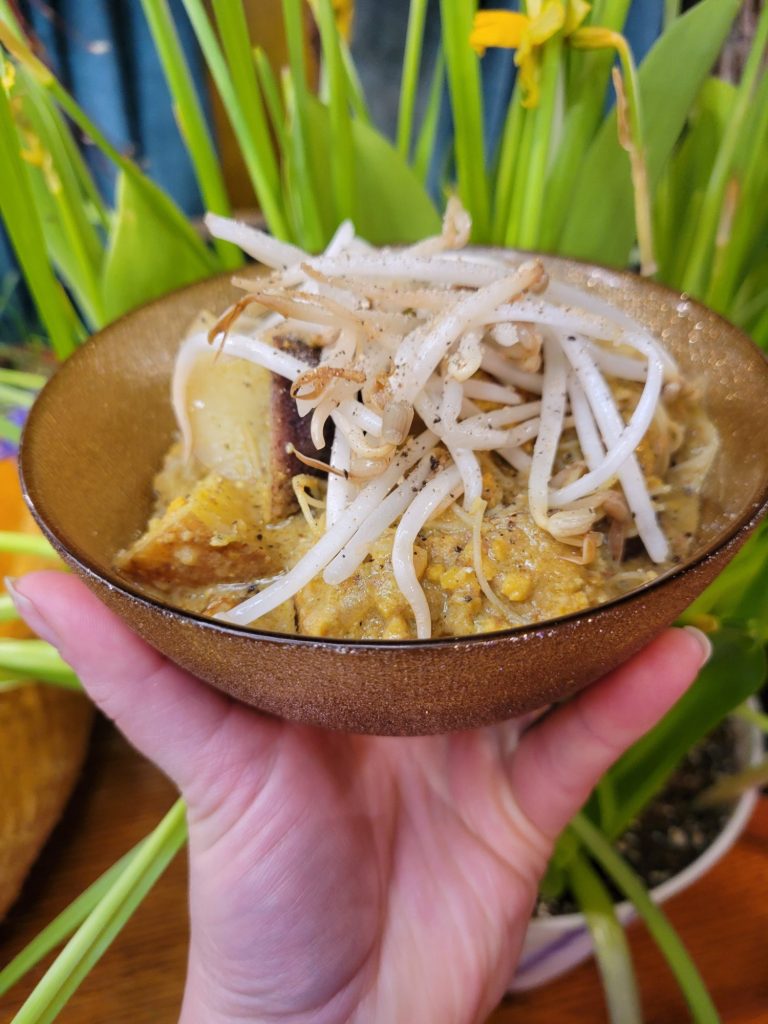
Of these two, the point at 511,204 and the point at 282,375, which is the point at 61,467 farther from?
the point at 511,204

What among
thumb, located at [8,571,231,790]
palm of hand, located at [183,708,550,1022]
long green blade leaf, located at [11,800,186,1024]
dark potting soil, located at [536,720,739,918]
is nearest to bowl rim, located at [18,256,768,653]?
thumb, located at [8,571,231,790]

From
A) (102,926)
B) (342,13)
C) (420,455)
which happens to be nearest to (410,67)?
(342,13)

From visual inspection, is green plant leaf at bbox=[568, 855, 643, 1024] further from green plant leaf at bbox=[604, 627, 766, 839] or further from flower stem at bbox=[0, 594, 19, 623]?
flower stem at bbox=[0, 594, 19, 623]

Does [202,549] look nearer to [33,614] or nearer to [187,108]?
[33,614]

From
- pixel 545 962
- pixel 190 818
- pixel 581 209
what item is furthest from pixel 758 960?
pixel 581 209

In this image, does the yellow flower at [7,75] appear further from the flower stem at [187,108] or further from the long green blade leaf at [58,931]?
the long green blade leaf at [58,931]

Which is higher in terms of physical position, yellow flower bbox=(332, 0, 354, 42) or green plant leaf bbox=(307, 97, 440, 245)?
yellow flower bbox=(332, 0, 354, 42)
